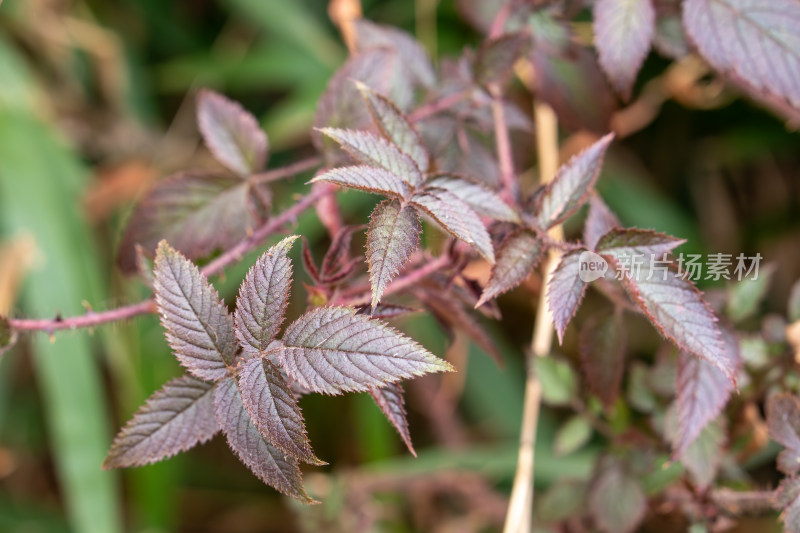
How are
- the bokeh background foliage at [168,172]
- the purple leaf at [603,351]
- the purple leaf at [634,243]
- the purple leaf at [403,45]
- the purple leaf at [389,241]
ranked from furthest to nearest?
1. the bokeh background foliage at [168,172]
2. the purple leaf at [403,45]
3. the purple leaf at [603,351]
4. the purple leaf at [634,243]
5. the purple leaf at [389,241]

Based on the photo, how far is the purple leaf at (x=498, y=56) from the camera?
81 cm

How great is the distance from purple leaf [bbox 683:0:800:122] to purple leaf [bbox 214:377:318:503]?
25.1 inches

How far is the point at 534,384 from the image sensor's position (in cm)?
104

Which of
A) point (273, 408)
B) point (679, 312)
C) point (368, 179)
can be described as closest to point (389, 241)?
point (368, 179)

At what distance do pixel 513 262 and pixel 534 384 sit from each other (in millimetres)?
455

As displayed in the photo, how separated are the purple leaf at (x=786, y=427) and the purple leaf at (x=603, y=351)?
0.16 meters

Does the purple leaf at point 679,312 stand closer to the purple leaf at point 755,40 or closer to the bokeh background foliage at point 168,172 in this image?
the purple leaf at point 755,40

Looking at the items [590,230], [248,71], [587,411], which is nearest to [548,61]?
[590,230]

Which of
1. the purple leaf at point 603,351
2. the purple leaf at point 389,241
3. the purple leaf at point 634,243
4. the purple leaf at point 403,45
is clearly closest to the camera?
the purple leaf at point 389,241

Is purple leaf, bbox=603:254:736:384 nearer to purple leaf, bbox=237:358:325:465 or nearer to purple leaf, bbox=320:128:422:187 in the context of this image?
purple leaf, bbox=320:128:422:187

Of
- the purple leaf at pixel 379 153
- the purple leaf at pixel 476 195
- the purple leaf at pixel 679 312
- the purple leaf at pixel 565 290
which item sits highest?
the purple leaf at pixel 379 153

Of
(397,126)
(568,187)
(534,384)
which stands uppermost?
(397,126)

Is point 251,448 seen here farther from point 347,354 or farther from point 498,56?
point 498,56

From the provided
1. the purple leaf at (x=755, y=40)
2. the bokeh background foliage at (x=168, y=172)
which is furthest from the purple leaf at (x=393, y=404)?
the bokeh background foliage at (x=168, y=172)
